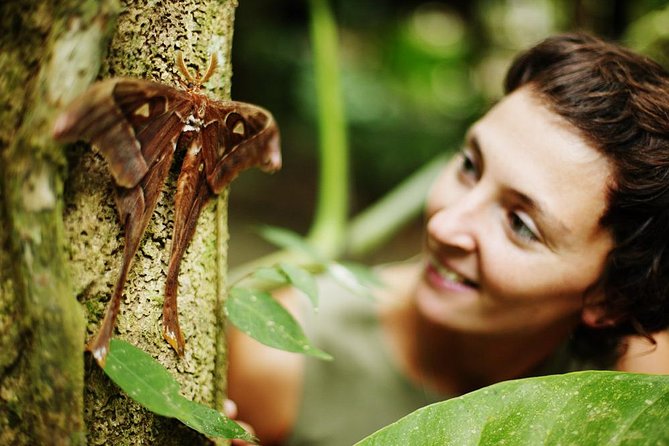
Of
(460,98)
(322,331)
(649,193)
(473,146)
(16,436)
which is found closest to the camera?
(16,436)

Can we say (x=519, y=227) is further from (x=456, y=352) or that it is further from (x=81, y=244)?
(x=81, y=244)

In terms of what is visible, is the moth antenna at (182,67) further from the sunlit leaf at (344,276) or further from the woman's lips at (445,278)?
the woman's lips at (445,278)

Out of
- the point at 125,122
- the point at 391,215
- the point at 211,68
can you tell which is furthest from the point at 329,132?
the point at 125,122

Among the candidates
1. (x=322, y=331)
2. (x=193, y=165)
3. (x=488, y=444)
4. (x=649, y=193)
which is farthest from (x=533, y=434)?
(x=322, y=331)

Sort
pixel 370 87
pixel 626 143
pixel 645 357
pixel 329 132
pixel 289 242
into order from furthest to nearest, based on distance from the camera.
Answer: pixel 370 87
pixel 329 132
pixel 645 357
pixel 289 242
pixel 626 143

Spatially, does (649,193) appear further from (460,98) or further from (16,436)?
(460,98)
